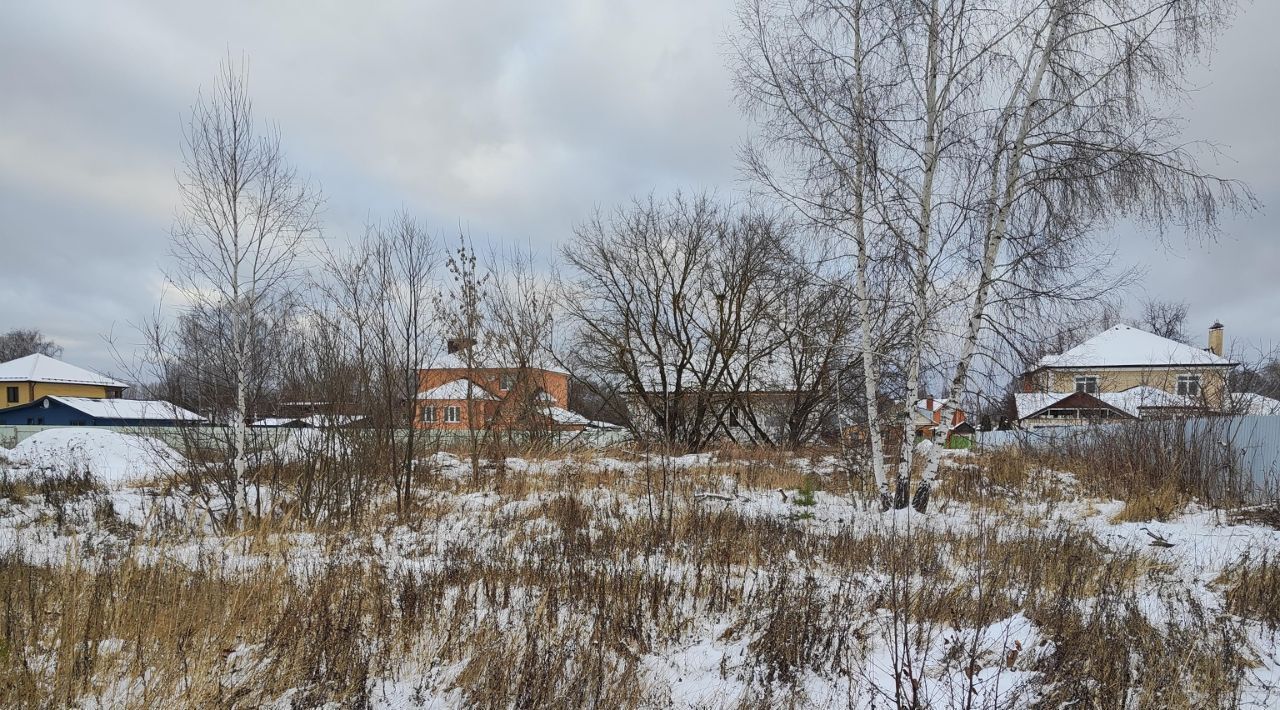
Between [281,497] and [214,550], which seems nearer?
[214,550]

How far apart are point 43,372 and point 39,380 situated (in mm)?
927

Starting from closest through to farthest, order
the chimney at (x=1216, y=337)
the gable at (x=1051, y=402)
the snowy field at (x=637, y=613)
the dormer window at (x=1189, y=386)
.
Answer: the snowy field at (x=637, y=613)
the dormer window at (x=1189, y=386)
the gable at (x=1051, y=402)
the chimney at (x=1216, y=337)

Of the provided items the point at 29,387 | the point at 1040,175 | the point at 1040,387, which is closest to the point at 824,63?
the point at 1040,175

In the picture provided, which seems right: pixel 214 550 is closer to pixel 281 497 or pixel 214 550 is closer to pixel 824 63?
pixel 281 497

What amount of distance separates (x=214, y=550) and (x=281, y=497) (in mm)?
2233

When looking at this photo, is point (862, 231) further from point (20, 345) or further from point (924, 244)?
point (20, 345)

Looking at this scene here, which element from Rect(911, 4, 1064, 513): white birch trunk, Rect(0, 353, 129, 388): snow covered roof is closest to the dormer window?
Rect(911, 4, 1064, 513): white birch trunk

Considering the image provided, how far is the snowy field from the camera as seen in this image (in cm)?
311

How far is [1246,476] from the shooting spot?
9.44 metres

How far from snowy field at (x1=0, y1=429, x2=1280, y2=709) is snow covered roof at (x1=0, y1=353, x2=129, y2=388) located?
1873 inches

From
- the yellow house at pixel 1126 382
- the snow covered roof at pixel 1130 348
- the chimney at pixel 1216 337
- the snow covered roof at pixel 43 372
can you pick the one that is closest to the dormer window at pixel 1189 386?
the yellow house at pixel 1126 382

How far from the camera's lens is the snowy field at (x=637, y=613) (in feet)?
10.2

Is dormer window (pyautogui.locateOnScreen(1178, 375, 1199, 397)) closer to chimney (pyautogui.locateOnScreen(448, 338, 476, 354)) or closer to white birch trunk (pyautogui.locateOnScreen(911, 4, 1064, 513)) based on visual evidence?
white birch trunk (pyautogui.locateOnScreen(911, 4, 1064, 513))

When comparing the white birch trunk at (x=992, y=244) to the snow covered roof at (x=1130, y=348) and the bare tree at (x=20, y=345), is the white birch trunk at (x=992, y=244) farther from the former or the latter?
the bare tree at (x=20, y=345)
